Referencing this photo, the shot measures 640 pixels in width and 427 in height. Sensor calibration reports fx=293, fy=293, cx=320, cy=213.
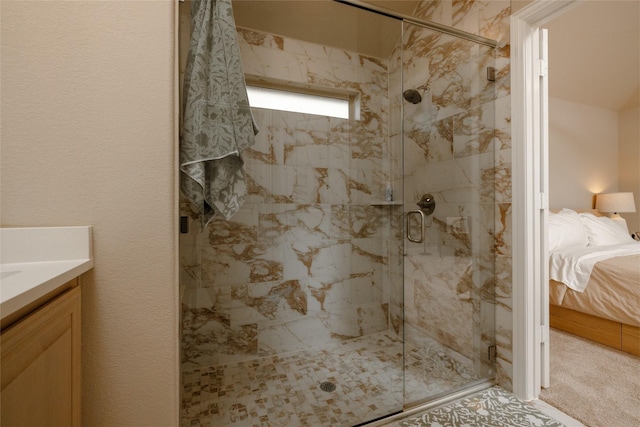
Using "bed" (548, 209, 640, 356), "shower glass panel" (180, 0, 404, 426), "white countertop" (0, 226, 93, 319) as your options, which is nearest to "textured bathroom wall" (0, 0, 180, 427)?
"white countertop" (0, 226, 93, 319)

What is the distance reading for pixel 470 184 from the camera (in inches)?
70.4

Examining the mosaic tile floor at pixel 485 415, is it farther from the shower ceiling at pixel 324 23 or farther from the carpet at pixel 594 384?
the shower ceiling at pixel 324 23

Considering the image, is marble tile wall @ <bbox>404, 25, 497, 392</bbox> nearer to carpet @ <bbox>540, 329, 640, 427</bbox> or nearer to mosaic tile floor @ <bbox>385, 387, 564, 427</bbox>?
mosaic tile floor @ <bbox>385, 387, 564, 427</bbox>

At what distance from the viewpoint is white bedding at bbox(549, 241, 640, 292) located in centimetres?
242

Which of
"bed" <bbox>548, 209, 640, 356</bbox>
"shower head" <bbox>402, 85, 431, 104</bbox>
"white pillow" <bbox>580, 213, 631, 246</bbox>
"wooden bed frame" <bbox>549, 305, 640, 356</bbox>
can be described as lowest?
"wooden bed frame" <bbox>549, 305, 640, 356</bbox>

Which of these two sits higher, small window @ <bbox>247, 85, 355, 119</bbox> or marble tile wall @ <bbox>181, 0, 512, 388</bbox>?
small window @ <bbox>247, 85, 355, 119</bbox>

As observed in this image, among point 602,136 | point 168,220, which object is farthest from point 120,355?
point 602,136

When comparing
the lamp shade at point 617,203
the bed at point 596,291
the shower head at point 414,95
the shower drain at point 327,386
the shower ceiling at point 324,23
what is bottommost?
the shower drain at point 327,386

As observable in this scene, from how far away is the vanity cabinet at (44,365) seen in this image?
51cm

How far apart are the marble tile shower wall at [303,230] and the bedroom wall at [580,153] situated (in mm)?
3125

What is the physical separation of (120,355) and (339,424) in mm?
1055

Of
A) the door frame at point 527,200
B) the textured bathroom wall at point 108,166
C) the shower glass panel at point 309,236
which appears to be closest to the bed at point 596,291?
the door frame at point 527,200

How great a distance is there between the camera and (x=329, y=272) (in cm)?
224

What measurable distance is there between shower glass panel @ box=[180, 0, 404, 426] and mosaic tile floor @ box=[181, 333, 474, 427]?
1 cm
